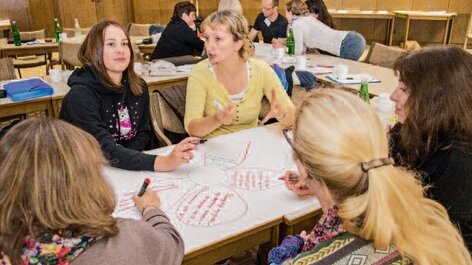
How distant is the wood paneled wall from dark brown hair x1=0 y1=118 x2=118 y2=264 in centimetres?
766

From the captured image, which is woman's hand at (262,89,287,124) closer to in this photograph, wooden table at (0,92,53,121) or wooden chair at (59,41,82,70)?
wooden table at (0,92,53,121)

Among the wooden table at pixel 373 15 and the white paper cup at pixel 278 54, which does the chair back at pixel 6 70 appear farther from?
the wooden table at pixel 373 15

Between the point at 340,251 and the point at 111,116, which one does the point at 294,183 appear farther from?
the point at 111,116

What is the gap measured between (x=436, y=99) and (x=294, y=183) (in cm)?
55

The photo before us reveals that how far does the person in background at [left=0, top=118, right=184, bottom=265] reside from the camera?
85cm

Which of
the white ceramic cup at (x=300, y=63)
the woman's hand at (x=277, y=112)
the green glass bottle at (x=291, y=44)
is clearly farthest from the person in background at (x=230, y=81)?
the green glass bottle at (x=291, y=44)

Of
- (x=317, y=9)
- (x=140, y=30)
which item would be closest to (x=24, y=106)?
(x=317, y=9)

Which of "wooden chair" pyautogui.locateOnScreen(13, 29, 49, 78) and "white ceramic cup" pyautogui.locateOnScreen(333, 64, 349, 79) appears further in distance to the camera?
"wooden chair" pyautogui.locateOnScreen(13, 29, 49, 78)

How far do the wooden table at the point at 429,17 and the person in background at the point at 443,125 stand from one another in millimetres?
7018

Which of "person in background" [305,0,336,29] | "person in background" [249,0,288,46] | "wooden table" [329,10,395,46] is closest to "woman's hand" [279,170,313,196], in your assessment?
"person in background" [305,0,336,29]

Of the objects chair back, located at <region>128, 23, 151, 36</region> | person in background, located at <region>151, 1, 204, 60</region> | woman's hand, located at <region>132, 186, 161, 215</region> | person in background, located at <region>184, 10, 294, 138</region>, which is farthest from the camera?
chair back, located at <region>128, 23, 151, 36</region>

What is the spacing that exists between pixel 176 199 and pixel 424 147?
85 cm

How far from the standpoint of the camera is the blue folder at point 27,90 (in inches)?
112

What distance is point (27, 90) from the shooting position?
9.47ft
